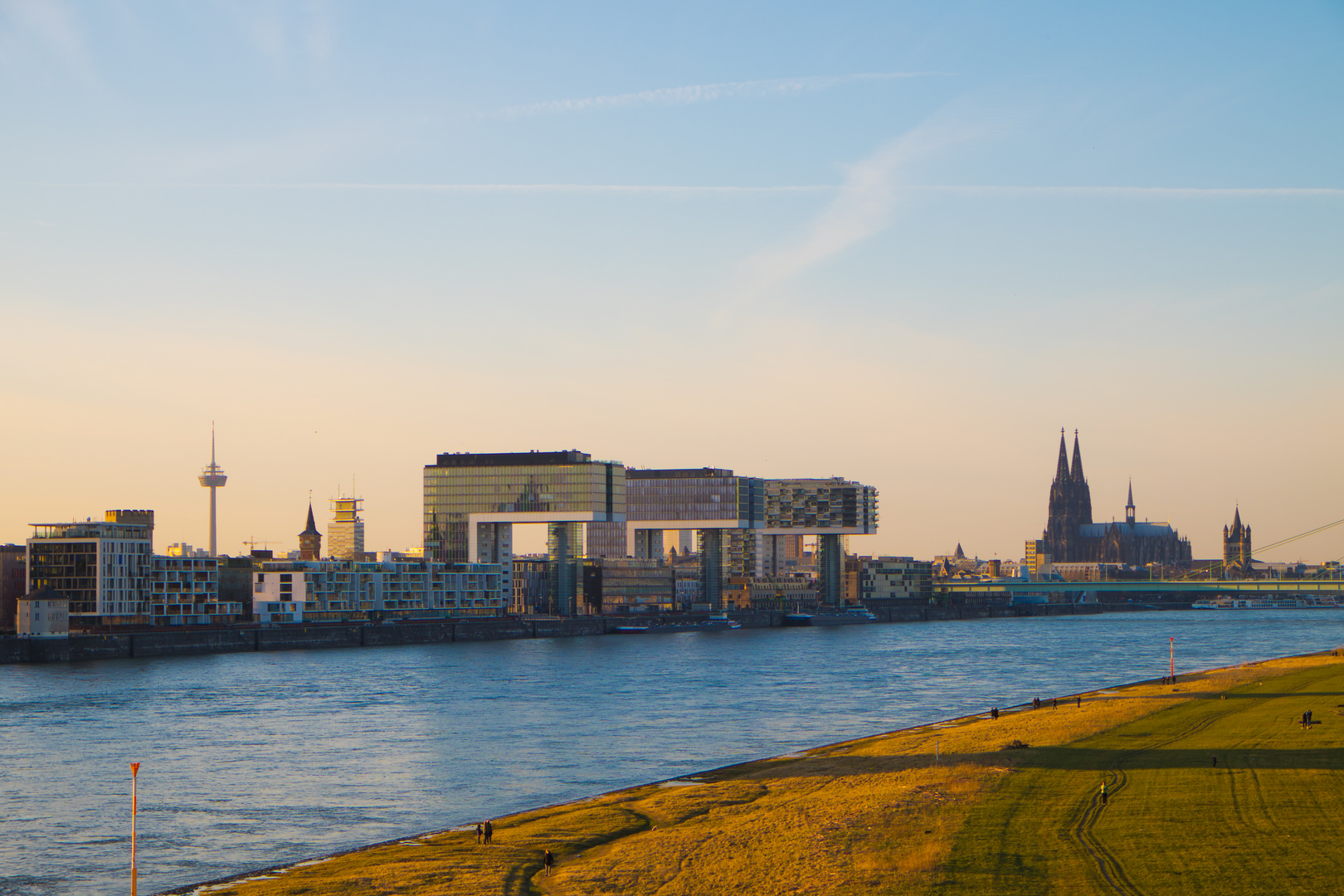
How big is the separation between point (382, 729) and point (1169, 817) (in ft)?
138

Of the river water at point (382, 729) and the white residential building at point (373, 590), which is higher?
the white residential building at point (373, 590)

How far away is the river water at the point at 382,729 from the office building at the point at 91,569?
17825 mm

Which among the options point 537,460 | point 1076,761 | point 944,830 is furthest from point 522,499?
point 944,830

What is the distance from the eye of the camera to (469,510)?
199500 mm

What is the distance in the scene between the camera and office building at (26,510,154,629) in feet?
423

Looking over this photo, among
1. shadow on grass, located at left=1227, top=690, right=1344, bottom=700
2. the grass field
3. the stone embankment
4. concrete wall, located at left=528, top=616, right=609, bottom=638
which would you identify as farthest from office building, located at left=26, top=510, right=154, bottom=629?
shadow on grass, located at left=1227, top=690, right=1344, bottom=700

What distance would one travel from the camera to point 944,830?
3344cm

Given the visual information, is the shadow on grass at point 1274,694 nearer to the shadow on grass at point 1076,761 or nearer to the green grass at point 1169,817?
the green grass at point 1169,817

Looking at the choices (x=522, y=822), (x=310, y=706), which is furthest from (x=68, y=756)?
(x=522, y=822)

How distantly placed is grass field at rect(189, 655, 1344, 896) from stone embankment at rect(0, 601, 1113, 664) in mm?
83992

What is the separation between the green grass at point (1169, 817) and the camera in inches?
1072

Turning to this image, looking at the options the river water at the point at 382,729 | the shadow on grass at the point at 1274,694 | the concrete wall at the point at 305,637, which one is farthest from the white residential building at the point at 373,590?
the shadow on grass at the point at 1274,694

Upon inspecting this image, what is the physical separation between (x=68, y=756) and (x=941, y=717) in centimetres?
4118

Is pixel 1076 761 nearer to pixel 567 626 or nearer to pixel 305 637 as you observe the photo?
pixel 305 637
